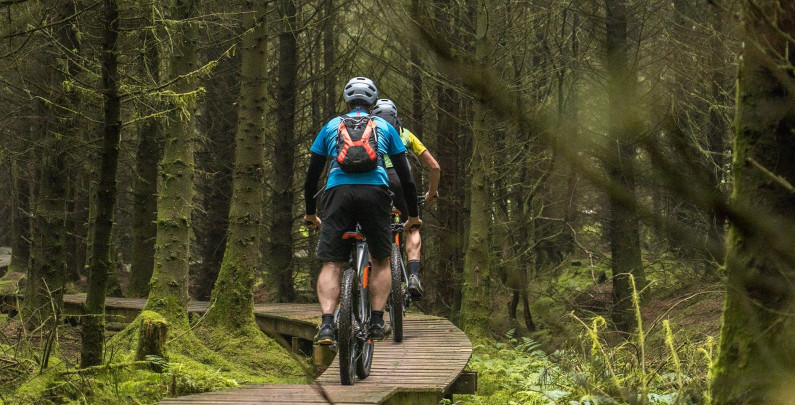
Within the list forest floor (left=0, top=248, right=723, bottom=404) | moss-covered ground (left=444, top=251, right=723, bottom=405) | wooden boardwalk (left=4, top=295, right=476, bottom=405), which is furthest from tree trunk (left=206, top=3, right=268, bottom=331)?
moss-covered ground (left=444, top=251, right=723, bottom=405)

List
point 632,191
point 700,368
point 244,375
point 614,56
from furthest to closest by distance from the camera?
point 244,375, point 700,368, point 614,56, point 632,191

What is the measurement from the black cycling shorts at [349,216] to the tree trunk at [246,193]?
4.13m

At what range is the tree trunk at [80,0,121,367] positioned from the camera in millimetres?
6152

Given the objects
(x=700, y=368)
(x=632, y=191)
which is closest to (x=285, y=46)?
(x=700, y=368)

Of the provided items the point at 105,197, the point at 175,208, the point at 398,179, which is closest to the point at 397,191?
the point at 398,179

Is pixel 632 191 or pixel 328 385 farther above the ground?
pixel 632 191

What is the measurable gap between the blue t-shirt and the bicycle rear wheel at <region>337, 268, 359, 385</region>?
0.70 metres

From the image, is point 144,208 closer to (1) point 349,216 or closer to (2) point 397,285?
(2) point 397,285

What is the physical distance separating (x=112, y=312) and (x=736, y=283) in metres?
13.5

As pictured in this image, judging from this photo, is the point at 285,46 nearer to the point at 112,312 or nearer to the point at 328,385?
the point at 112,312

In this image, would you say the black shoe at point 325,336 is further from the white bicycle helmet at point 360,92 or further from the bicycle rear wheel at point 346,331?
the white bicycle helmet at point 360,92

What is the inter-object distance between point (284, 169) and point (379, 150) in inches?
408

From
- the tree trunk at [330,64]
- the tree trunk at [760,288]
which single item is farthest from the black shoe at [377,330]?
the tree trunk at [330,64]

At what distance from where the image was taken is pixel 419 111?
656 inches
